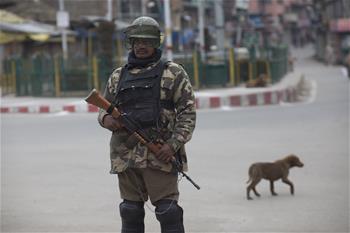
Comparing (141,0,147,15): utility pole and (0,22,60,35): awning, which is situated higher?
(141,0,147,15): utility pole

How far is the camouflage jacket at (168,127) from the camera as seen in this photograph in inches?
185

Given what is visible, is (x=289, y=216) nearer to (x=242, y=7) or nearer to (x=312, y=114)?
(x=312, y=114)

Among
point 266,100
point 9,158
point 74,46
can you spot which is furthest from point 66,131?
point 74,46

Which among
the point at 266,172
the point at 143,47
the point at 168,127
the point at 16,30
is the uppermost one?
Answer: the point at 16,30

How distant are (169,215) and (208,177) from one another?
4640mm

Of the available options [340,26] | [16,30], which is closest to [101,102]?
[16,30]

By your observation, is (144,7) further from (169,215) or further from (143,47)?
(169,215)

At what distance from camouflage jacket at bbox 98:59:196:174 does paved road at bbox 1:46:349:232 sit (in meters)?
1.89

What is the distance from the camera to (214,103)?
19781 millimetres

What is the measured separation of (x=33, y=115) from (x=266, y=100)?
558 centimetres

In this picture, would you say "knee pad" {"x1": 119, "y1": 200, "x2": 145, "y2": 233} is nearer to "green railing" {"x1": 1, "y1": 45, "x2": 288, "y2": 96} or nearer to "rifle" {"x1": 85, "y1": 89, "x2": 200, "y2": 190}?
"rifle" {"x1": 85, "y1": 89, "x2": 200, "y2": 190}

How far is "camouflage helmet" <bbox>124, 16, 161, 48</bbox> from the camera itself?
4723mm

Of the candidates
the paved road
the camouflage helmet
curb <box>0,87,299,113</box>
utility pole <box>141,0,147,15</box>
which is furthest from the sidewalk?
utility pole <box>141,0,147,15</box>

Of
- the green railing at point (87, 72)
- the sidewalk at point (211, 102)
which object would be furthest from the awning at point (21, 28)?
the sidewalk at point (211, 102)
